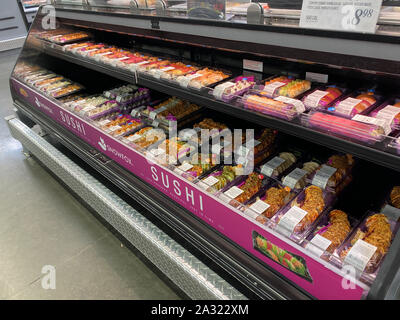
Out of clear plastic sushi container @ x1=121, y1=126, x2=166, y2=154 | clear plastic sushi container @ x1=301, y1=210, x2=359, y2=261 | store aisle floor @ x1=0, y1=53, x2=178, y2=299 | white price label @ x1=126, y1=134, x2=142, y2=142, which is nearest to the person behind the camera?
clear plastic sushi container @ x1=301, y1=210, x2=359, y2=261

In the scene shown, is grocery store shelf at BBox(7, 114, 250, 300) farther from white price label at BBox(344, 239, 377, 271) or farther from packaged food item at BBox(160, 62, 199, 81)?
packaged food item at BBox(160, 62, 199, 81)

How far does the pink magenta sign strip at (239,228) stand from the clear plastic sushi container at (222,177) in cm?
15

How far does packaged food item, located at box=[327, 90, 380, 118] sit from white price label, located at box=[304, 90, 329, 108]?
0.07m

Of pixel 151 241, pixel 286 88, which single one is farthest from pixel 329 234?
pixel 151 241

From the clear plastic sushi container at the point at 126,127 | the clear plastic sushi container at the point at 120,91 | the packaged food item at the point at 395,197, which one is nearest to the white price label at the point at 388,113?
the packaged food item at the point at 395,197

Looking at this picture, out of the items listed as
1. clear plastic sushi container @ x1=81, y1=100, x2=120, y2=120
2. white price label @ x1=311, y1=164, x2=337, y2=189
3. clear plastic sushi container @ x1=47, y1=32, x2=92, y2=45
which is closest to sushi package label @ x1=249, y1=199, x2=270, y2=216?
white price label @ x1=311, y1=164, x2=337, y2=189

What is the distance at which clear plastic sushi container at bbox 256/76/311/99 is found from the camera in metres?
1.60

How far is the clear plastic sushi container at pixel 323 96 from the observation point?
146 cm

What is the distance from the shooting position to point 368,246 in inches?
50.6

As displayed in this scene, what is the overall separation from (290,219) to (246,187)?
0.42 metres

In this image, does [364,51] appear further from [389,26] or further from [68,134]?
[68,134]

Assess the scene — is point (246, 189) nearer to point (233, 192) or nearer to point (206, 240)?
point (233, 192)

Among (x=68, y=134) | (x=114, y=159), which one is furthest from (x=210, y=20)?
(x=68, y=134)
